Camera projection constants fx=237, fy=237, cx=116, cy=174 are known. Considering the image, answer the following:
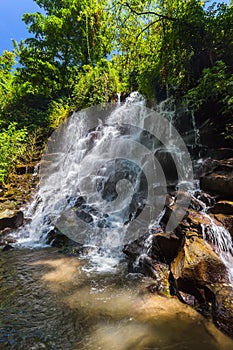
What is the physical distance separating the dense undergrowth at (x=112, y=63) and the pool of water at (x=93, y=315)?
5.21 m

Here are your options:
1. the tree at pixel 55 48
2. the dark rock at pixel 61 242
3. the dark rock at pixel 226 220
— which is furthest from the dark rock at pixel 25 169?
the dark rock at pixel 226 220

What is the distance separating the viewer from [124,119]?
11.5 metres

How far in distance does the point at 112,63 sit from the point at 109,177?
26.8ft

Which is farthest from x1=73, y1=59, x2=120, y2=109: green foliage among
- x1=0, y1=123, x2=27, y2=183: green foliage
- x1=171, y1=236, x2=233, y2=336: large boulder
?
x1=171, y1=236, x2=233, y2=336: large boulder

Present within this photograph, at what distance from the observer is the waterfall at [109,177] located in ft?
21.5

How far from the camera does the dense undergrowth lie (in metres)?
7.00

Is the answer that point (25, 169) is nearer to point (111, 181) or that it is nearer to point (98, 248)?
point (111, 181)

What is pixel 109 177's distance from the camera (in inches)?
338

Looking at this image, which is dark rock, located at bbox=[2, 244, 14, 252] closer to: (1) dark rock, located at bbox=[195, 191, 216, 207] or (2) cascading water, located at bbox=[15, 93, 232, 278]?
(2) cascading water, located at bbox=[15, 93, 232, 278]

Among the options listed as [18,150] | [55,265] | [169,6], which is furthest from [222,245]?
[18,150]

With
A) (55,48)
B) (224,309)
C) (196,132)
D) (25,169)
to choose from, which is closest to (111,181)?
(196,132)

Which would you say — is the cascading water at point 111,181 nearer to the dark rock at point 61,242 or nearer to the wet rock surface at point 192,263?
the dark rock at point 61,242

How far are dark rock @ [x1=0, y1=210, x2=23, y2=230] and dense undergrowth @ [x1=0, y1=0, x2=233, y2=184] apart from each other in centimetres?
242

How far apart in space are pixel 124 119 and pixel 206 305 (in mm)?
9307
